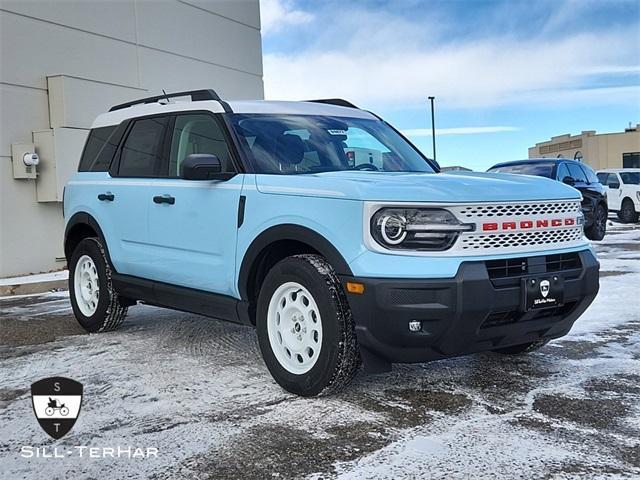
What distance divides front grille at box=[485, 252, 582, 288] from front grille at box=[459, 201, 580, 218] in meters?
0.27

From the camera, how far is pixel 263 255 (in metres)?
4.59

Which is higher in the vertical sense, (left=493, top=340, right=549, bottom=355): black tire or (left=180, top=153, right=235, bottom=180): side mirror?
(left=180, top=153, right=235, bottom=180): side mirror

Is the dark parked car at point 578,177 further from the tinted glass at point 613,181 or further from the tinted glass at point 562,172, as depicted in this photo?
the tinted glass at point 613,181

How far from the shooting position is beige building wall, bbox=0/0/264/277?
11164 mm

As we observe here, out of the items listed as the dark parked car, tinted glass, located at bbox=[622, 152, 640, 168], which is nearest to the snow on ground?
the dark parked car

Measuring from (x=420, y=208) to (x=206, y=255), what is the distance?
71.4 inches

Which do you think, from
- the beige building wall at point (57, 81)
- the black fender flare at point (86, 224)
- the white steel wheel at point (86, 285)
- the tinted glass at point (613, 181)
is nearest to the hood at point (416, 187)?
the black fender flare at point (86, 224)

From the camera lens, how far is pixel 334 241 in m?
4.02

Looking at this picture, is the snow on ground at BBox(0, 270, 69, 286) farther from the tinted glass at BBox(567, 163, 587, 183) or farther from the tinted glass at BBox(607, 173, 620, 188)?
the tinted glass at BBox(607, 173, 620, 188)

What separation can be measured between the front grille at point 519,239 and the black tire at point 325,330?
778 mm

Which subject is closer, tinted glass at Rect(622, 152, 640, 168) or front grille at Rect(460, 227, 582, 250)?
front grille at Rect(460, 227, 582, 250)

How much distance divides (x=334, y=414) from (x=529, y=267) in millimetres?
1400

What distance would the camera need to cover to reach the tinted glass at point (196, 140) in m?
5.08

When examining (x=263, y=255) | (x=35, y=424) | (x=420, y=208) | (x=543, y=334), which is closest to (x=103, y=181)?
(x=263, y=255)
